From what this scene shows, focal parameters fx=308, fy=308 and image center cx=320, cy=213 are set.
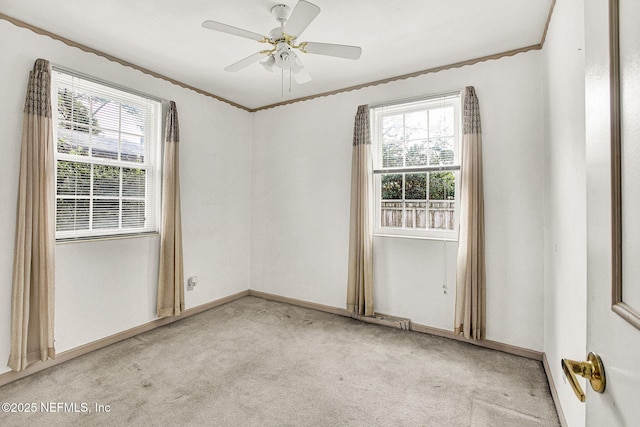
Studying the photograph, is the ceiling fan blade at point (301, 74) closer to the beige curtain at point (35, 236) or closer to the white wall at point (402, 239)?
the white wall at point (402, 239)

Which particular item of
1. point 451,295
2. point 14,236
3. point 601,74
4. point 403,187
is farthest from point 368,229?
point 14,236

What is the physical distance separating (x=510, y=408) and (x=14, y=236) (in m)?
3.68

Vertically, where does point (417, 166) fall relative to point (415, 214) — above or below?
above

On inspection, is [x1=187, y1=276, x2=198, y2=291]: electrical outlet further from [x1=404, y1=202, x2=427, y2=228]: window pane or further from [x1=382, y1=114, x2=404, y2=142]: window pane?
[x1=382, y1=114, x2=404, y2=142]: window pane

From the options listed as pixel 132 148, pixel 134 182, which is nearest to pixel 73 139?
pixel 132 148

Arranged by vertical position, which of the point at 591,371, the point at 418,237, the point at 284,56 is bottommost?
the point at 591,371

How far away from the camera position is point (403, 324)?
3.21 metres

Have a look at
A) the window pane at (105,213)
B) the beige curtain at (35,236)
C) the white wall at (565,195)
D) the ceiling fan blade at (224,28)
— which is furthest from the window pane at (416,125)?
the beige curtain at (35,236)

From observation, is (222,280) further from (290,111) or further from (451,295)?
(451,295)

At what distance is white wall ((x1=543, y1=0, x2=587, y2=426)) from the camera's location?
1533 millimetres

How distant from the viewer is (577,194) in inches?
62.9

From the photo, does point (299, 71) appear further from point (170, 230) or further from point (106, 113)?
point (170, 230)

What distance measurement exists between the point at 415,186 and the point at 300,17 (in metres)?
2.05

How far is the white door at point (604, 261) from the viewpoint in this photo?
0.52 m
